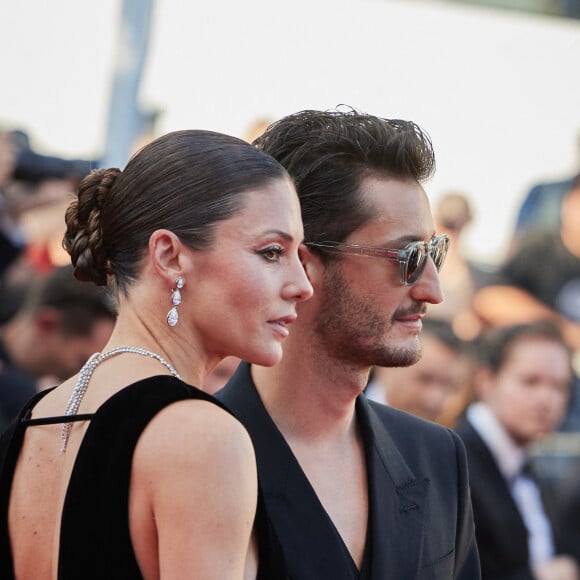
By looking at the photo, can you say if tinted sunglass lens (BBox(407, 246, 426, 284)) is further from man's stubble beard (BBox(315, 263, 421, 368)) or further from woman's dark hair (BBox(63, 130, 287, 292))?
woman's dark hair (BBox(63, 130, 287, 292))

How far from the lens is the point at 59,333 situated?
474 centimetres

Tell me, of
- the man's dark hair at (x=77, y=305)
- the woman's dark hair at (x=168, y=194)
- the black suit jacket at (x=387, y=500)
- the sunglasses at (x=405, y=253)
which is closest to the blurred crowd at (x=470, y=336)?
the man's dark hair at (x=77, y=305)

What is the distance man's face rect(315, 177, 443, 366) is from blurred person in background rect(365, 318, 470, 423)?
2649mm

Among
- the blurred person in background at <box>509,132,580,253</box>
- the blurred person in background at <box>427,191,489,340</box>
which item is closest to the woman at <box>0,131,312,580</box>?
the blurred person in background at <box>427,191,489,340</box>

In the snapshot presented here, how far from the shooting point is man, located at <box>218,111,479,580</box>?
7.89 feet

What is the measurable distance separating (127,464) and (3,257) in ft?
13.4

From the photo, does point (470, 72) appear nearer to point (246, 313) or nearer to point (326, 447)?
point (326, 447)

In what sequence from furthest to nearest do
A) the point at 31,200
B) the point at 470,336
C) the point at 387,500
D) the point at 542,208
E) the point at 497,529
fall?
the point at 542,208 → the point at 470,336 → the point at 31,200 → the point at 497,529 → the point at 387,500

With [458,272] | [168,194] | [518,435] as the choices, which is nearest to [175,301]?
[168,194]

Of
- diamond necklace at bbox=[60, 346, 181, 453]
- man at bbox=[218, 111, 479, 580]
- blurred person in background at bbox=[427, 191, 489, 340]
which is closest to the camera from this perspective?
diamond necklace at bbox=[60, 346, 181, 453]

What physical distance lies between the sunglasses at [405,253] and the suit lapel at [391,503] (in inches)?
13.1

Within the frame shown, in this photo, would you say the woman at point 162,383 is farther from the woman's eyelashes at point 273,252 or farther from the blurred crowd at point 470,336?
the blurred crowd at point 470,336

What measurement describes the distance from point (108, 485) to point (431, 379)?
374 centimetres

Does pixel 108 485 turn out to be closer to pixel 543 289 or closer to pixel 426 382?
pixel 426 382
